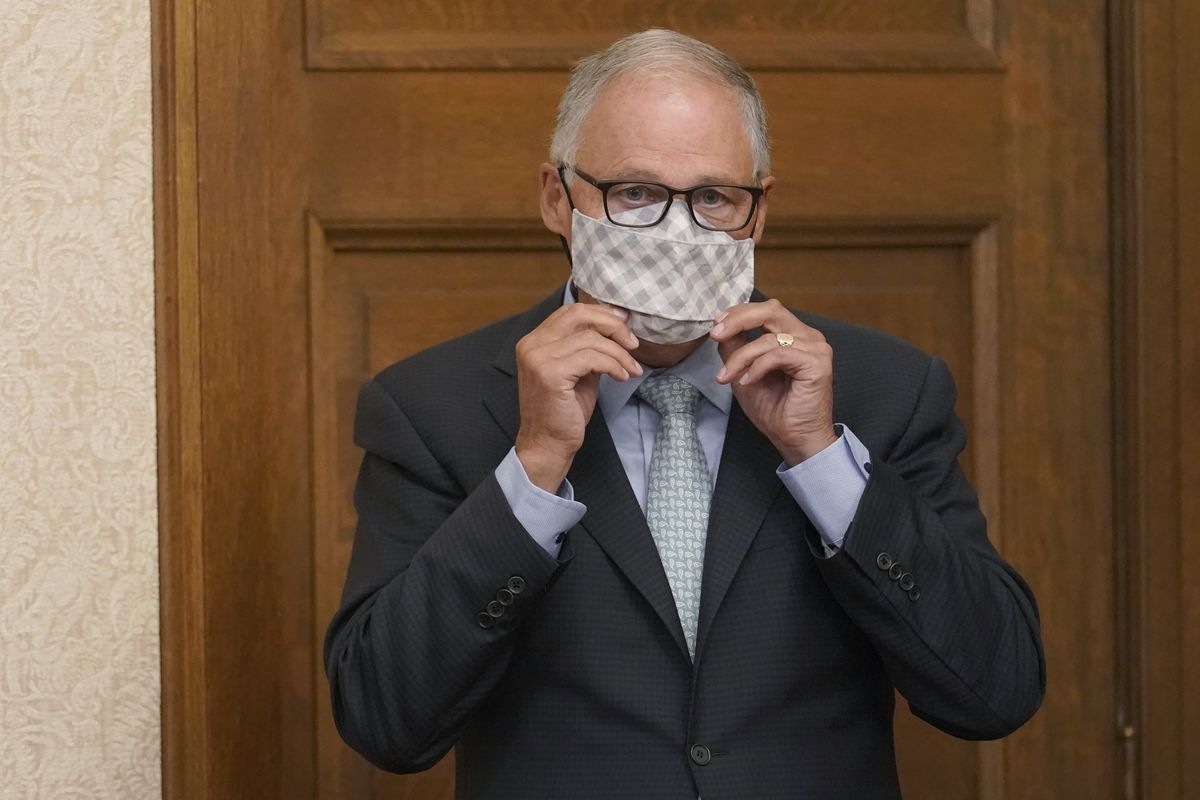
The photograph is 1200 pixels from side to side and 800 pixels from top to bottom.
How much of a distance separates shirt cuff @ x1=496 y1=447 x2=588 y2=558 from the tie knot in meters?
0.17

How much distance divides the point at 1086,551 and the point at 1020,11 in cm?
81

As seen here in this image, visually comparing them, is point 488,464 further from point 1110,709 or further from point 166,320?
point 1110,709

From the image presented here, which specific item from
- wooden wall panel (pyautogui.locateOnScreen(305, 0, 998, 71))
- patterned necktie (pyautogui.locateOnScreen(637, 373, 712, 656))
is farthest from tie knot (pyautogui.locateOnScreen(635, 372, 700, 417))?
wooden wall panel (pyautogui.locateOnScreen(305, 0, 998, 71))

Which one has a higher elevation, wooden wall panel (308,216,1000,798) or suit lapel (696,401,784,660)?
wooden wall panel (308,216,1000,798)

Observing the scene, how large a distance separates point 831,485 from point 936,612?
16 centimetres

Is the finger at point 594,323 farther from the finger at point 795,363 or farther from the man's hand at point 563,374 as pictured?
the finger at point 795,363

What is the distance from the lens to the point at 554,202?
1631 millimetres

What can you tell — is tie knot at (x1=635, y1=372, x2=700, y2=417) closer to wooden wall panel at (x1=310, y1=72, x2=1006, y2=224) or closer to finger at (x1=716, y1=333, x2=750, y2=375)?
finger at (x1=716, y1=333, x2=750, y2=375)

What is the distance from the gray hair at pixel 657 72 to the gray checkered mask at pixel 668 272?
14 cm

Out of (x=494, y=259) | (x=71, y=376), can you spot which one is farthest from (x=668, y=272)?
(x=71, y=376)

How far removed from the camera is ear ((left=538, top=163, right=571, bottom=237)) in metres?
1.61

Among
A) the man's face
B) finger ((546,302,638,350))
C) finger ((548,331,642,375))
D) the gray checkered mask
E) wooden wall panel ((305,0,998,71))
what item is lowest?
finger ((548,331,642,375))

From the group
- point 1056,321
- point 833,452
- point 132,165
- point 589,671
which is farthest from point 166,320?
point 1056,321

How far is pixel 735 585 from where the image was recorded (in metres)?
1.50
